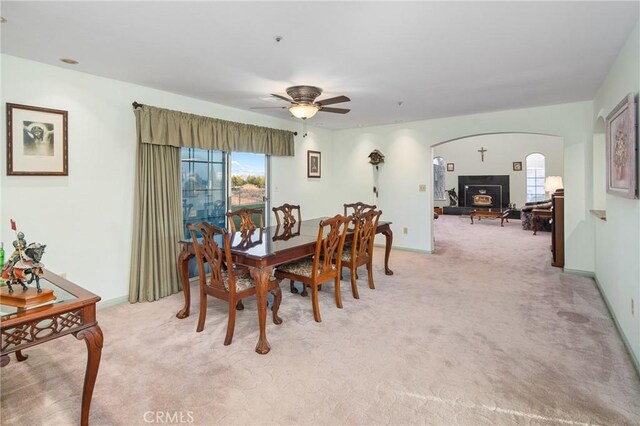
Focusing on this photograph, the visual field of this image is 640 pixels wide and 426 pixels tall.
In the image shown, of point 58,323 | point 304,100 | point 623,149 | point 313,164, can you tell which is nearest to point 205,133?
point 304,100

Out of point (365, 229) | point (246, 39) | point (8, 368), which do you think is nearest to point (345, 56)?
point (246, 39)

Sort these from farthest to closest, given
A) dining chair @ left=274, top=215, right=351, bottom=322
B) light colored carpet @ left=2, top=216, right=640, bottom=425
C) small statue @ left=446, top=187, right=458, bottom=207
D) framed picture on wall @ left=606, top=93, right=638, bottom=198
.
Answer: small statue @ left=446, top=187, right=458, bottom=207 → dining chair @ left=274, top=215, right=351, bottom=322 → framed picture on wall @ left=606, top=93, right=638, bottom=198 → light colored carpet @ left=2, top=216, right=640, bottom=425

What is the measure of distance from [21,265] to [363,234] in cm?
289

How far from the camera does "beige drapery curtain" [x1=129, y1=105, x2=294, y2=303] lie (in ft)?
12.1

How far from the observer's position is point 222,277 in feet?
9.16

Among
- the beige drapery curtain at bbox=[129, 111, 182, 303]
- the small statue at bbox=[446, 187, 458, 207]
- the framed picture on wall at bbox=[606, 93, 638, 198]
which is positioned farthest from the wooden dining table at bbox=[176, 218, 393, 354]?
the small statue at bbox=[446, 187, 458, 207]

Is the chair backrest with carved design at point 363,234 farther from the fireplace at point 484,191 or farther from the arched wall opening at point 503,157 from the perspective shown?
the fireplace at point 484,191

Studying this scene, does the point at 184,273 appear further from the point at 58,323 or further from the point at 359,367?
the point at 359,367

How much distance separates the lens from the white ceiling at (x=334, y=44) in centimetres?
218

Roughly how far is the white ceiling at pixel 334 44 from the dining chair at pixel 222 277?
4.77 ft

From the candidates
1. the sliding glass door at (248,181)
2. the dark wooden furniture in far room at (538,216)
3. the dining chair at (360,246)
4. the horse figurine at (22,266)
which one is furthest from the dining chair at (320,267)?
the dark wooden furniture in far room at (538,216)

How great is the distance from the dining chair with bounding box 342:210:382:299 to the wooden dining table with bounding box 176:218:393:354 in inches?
5.9

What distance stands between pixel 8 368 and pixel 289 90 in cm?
329

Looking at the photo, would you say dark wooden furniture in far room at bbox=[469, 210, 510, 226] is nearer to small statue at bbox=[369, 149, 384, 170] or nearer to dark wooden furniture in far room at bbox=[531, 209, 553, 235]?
dark wooden furniture in far room at bbox=[531, 209, 553, 235]
